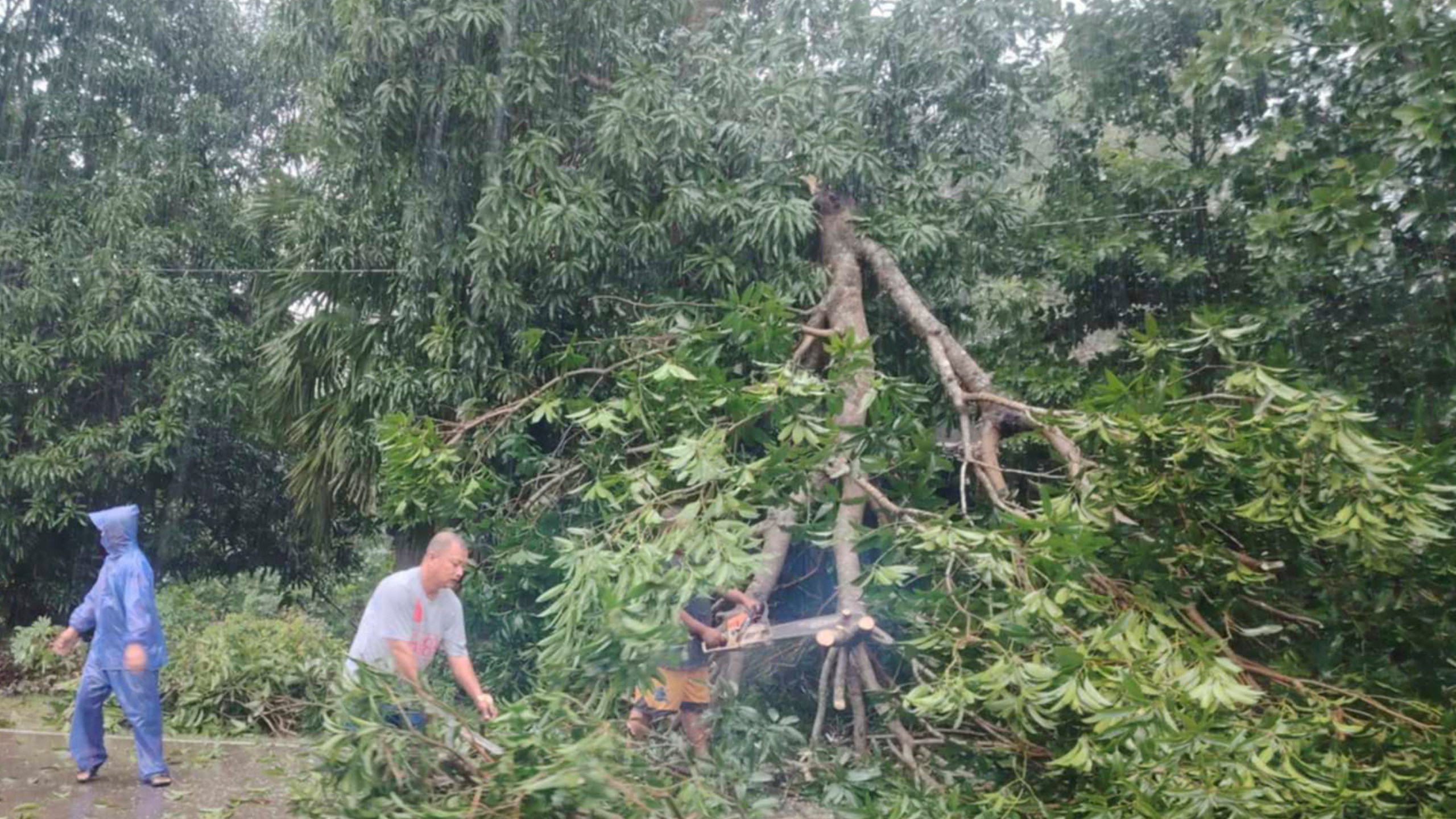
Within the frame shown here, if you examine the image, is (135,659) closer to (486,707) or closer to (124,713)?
(124,713)

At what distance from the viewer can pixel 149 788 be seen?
7.13m

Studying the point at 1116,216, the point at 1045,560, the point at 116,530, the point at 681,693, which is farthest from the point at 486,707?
the point at 1116,216

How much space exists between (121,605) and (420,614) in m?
2.35

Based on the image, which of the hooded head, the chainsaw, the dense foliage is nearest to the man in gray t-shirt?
the dense foliage

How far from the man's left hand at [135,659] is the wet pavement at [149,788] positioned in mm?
673

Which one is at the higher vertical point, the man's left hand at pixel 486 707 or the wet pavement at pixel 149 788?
the man's left hand at pixel 486 707

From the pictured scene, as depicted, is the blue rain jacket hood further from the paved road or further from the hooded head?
the paved road

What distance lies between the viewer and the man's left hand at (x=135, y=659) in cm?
682

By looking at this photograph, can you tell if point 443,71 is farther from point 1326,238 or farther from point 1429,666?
point 1429,666

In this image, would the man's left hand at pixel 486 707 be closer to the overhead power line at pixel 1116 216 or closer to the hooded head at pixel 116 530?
the hooded head at pixel 116 530

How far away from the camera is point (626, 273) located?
8562 millimetres

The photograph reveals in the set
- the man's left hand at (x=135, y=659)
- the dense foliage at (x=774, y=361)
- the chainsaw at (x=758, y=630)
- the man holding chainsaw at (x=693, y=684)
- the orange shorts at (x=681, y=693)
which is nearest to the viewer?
the dense foliage at (x=774, y=361)

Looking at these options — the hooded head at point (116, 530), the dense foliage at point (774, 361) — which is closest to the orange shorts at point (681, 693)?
the dense foliage at point (774, 361)

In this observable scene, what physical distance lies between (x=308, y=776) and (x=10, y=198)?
840 centimetres
